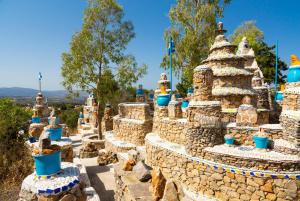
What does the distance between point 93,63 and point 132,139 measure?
6849mm

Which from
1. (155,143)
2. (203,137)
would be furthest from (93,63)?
(203,137)

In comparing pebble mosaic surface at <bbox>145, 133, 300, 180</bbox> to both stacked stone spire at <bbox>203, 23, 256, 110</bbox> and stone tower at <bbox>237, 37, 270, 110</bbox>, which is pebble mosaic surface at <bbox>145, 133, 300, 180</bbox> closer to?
stacked stone spire at <bbox>203, 23, 256, 110</bbox>

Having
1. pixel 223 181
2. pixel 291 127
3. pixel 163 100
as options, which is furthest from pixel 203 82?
pixel 223 181

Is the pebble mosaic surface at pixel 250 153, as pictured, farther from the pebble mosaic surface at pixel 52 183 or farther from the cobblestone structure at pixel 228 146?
the pebble mosaic surface at pixel 52 183

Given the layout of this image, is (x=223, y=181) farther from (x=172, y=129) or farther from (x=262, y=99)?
A: (x=262, y=99)

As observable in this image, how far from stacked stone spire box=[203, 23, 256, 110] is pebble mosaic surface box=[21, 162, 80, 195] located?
744cm

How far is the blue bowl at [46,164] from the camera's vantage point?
18.0ft

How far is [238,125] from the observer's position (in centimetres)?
747

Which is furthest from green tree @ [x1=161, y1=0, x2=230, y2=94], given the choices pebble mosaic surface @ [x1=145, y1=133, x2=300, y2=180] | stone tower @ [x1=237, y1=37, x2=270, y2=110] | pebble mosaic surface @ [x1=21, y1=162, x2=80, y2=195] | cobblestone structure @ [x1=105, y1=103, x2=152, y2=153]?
pebble mosaic surface @ [x1=21, y1=162, x2=80, y2=195]

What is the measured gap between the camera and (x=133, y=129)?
13.1 m

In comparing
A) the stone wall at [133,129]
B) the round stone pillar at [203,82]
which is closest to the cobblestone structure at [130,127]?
the stone wall at [133,129]

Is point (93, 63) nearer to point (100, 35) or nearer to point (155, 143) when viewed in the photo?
point (100, 35)

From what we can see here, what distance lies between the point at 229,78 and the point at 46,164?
347 inches

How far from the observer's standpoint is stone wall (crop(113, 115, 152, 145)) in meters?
12.8
